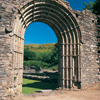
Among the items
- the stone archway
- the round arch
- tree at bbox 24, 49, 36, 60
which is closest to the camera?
the stone archway

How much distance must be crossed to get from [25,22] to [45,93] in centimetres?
493

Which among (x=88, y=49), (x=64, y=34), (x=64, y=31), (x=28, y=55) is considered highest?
(x=64, y=31)

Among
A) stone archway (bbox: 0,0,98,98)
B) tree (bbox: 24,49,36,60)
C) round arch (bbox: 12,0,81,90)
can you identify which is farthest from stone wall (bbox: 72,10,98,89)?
tree (bbox: 24,49,36,60)

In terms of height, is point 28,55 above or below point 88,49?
above

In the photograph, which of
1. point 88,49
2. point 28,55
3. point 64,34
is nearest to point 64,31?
point 64,34

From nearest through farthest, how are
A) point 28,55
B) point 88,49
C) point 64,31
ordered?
point 64,31 → point 88,49 → point 28,55

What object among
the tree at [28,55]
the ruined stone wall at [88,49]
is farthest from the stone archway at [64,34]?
the tree at [28,55]

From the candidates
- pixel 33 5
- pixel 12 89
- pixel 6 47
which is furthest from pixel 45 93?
pixel 33 5

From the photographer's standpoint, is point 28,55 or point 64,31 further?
point 28,55

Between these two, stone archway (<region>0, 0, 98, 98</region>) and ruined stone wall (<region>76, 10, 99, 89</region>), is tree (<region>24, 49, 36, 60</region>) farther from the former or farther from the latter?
ruined stone wall (<region>76, 10, 99, 89</region>)

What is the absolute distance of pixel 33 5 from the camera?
8.39 meters

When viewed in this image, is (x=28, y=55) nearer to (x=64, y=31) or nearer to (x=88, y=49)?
(x=64, y=31)

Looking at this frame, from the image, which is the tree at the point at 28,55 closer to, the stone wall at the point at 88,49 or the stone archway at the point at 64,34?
the stone archway at the point at 64,34

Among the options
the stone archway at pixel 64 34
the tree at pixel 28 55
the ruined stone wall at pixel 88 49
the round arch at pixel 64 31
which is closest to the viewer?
the stone archway at pixel 64 34
